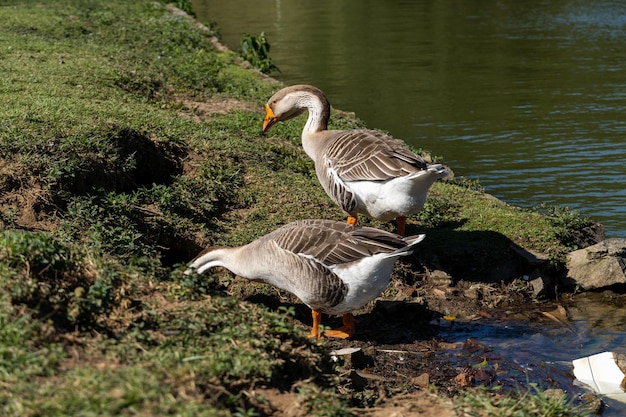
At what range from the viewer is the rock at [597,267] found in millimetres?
8164

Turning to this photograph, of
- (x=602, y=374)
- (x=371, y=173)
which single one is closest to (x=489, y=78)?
(x=371, y=173)

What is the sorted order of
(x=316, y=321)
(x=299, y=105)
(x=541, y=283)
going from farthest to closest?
(x=299, y=105)
(x=541, y=283)
(x=316, y=321)

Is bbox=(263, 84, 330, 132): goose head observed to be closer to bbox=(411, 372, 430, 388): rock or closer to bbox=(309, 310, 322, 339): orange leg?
bbox=(309, 310, 322, 339): orange leg

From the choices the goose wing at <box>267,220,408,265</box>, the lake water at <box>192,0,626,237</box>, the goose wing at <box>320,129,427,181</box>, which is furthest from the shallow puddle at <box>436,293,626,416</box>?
the lake water at <box>192,0,626,237</box>

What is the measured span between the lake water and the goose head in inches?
138

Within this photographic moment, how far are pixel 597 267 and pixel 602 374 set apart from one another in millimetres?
1982

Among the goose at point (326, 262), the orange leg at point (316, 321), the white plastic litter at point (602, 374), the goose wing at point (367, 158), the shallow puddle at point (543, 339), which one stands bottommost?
the shallow puddle at point (543, 339)

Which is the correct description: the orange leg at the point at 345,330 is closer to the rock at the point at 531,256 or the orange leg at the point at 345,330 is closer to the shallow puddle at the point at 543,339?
the shallow puddle at the point at 543,339

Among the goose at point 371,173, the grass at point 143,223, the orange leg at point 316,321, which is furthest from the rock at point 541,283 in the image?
the orange leg at point 316,321

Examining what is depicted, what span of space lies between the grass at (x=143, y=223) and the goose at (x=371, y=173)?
2.30 ft

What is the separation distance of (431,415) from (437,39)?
19320 mm

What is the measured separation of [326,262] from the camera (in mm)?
6383

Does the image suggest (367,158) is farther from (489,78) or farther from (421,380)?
(489,78)

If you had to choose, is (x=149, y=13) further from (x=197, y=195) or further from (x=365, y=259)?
(x=365, y=259)
